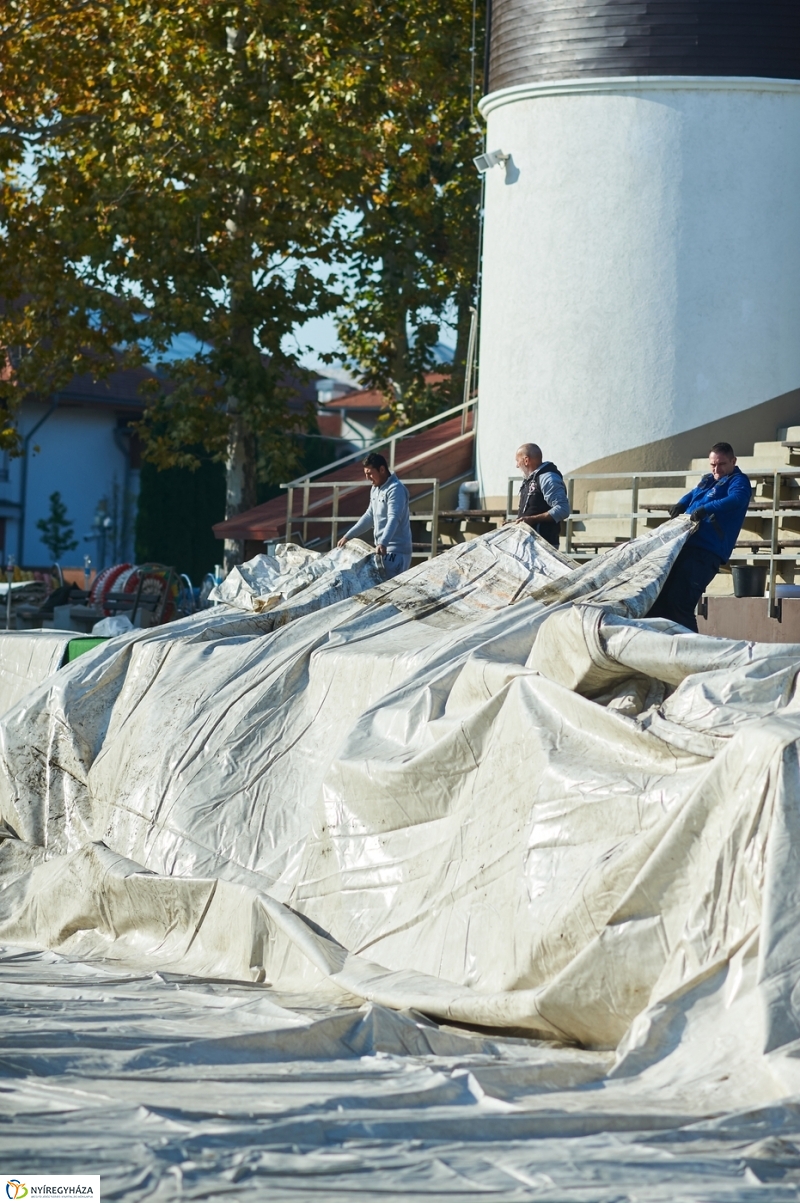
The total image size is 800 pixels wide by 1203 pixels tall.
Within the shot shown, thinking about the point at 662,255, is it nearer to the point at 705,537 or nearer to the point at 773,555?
the point at 773,555

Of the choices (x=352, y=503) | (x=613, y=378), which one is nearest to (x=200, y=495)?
(x=352, y=503)

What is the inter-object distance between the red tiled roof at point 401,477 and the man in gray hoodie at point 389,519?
7336 mm

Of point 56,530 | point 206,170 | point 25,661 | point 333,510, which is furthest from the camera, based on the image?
point 56,530

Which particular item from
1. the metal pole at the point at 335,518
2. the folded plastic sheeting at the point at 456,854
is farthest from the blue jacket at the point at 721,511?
the metal pole at the point at 335,518

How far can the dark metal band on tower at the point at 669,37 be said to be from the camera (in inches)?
647

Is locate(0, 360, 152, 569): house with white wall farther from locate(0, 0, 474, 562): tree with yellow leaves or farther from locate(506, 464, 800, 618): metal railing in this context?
locate(506, 464, 800, 618): metal railing

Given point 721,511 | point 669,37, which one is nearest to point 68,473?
point 669,37

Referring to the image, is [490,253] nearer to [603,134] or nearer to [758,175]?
[603,134]

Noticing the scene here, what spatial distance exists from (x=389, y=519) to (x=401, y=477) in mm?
8737

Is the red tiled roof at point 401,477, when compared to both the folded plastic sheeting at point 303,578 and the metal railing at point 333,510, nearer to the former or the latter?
the metal railing at point 333,510

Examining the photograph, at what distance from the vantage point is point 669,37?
54.6 feet

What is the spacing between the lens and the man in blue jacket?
830cm

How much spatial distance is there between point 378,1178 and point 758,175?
49.2ft

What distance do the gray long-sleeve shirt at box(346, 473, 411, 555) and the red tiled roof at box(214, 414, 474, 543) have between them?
7.39 m
